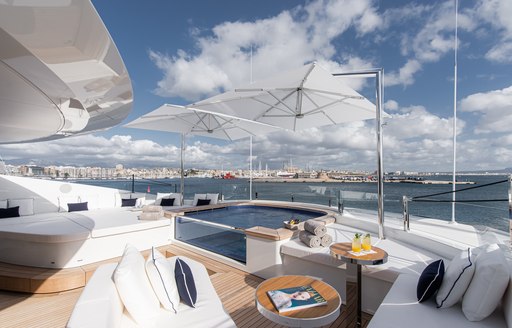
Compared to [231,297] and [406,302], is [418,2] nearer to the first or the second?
[406,302]

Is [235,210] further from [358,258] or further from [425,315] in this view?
[425,315]

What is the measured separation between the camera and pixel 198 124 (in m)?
6.91

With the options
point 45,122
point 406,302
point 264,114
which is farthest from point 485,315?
point 264,114

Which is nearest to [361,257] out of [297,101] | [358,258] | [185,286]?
[358,258]

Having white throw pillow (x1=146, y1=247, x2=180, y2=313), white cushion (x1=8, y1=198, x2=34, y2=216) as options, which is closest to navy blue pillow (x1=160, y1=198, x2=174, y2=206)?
white cushion (x1=8, y1=198, x2=34, y2=216)

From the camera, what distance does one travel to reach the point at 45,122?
2.39 m

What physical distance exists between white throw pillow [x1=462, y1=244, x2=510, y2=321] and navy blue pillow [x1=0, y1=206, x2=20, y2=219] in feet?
23.2

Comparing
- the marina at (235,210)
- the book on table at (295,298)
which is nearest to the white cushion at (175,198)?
the marina at (235,210)

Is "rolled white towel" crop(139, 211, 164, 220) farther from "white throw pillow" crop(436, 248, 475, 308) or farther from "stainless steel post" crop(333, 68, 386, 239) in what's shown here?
"white throw pillow" crop(436, 248, 475, 308)

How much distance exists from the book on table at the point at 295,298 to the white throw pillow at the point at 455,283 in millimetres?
836

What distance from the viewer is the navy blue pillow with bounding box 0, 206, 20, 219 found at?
480 cm

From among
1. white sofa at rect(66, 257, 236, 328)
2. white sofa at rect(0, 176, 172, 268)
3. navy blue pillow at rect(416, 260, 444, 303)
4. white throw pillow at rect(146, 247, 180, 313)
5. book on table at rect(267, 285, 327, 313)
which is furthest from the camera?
white sofa at rect(0, 176, 172, 268)

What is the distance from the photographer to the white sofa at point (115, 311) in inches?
53.7

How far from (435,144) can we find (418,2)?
6.57 meters
